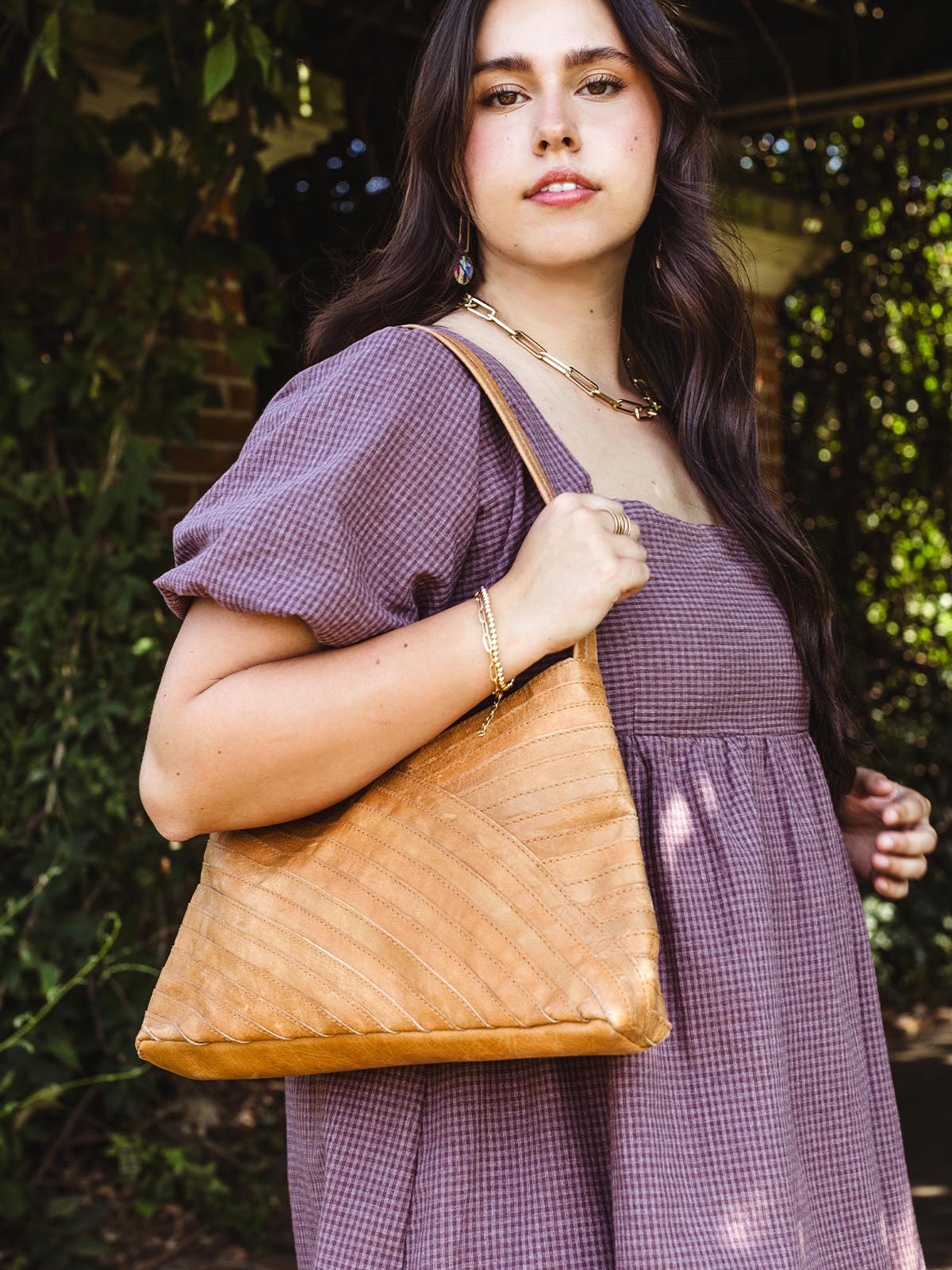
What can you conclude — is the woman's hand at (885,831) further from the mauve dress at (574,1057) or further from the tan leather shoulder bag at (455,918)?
the tan leather shoulder bag at (455,918)

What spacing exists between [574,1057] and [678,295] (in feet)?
3.02

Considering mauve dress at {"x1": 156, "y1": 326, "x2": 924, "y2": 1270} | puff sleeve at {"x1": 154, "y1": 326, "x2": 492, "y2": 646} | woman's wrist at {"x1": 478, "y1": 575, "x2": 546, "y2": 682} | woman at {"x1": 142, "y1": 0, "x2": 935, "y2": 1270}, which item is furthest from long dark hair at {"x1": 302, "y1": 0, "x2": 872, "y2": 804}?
woman's wrist at {"x1": 478, "y1": 575, "x2": 546, "y2": 682}

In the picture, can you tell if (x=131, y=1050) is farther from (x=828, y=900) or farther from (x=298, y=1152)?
Result: (x=828, y=900)

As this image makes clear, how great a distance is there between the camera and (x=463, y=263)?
1.53 metres

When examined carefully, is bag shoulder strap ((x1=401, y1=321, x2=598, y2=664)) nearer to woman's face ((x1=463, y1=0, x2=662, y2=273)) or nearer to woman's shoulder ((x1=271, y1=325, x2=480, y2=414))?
woman's shoulder ((x1=271, y1=325, x2=480, y2=414))

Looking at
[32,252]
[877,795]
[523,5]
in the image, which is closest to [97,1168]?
[32,252]

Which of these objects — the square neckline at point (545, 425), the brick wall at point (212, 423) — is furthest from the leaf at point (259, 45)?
the square neckline at point (545, 425)

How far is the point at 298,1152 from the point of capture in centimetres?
133

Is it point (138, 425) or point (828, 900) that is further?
point (138, 425)

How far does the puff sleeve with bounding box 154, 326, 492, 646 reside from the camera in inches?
42.3

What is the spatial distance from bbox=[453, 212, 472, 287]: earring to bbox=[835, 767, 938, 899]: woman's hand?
74cm

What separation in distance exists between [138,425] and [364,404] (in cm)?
199

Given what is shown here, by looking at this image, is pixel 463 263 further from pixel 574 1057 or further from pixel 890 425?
pixel 890 425

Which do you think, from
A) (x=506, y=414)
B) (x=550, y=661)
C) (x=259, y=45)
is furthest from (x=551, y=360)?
(x=259, y=45)
